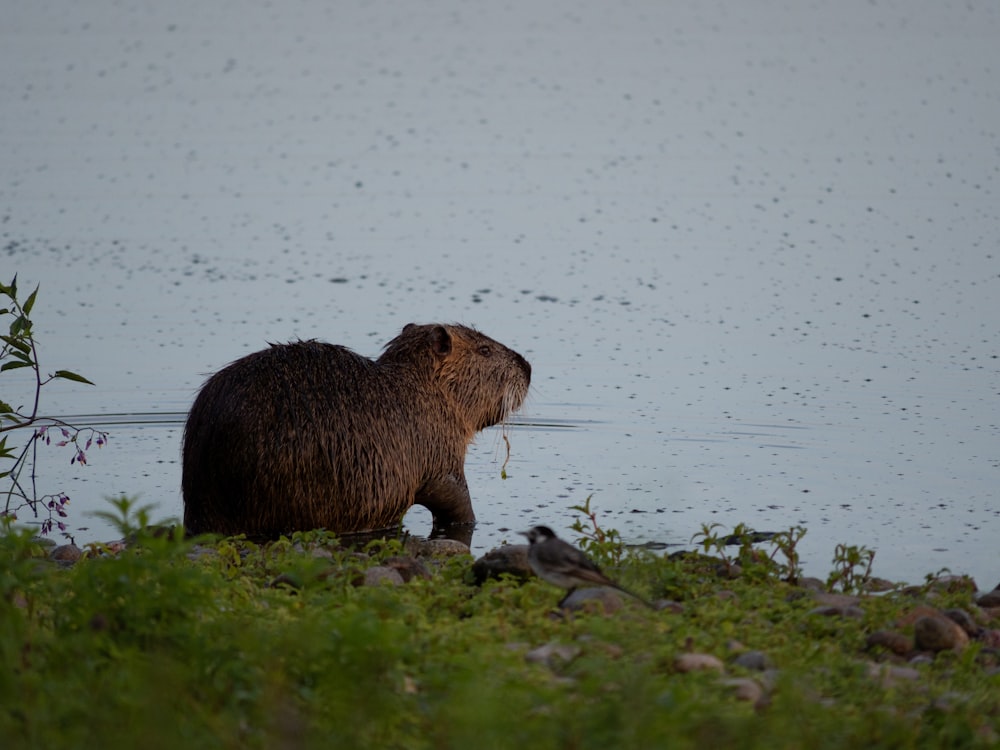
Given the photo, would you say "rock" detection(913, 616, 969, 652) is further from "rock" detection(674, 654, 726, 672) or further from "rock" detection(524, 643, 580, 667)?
"rock" detection(524, 643, 580, 667)

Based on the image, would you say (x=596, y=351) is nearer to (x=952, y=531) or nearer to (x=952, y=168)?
(x=952, y=531)

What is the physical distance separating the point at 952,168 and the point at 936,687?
9403 mm

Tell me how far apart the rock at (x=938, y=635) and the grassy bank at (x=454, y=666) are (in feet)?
0.07

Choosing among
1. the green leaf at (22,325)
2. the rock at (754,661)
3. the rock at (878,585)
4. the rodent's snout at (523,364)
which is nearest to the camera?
the rock at (754,661)

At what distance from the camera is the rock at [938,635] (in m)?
4.67

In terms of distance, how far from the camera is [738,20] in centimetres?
1894

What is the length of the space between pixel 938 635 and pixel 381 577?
1884mm

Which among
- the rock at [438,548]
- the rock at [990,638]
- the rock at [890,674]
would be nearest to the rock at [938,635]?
the rock at [990,638]

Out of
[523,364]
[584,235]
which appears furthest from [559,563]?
[584,235]

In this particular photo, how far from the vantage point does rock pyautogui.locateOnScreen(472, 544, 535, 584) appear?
5.33 metres

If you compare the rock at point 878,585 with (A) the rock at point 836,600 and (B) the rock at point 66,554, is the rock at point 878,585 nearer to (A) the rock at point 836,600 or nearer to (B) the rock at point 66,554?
(A) the rock at point 836,600

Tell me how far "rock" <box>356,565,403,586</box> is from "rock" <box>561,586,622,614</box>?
0.66 meters

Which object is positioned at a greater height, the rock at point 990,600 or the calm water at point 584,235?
the calm water at point 584,235

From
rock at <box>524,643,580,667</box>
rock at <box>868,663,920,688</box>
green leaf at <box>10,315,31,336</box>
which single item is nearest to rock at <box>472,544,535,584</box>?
rock at <box>524,643,580,667</box>
